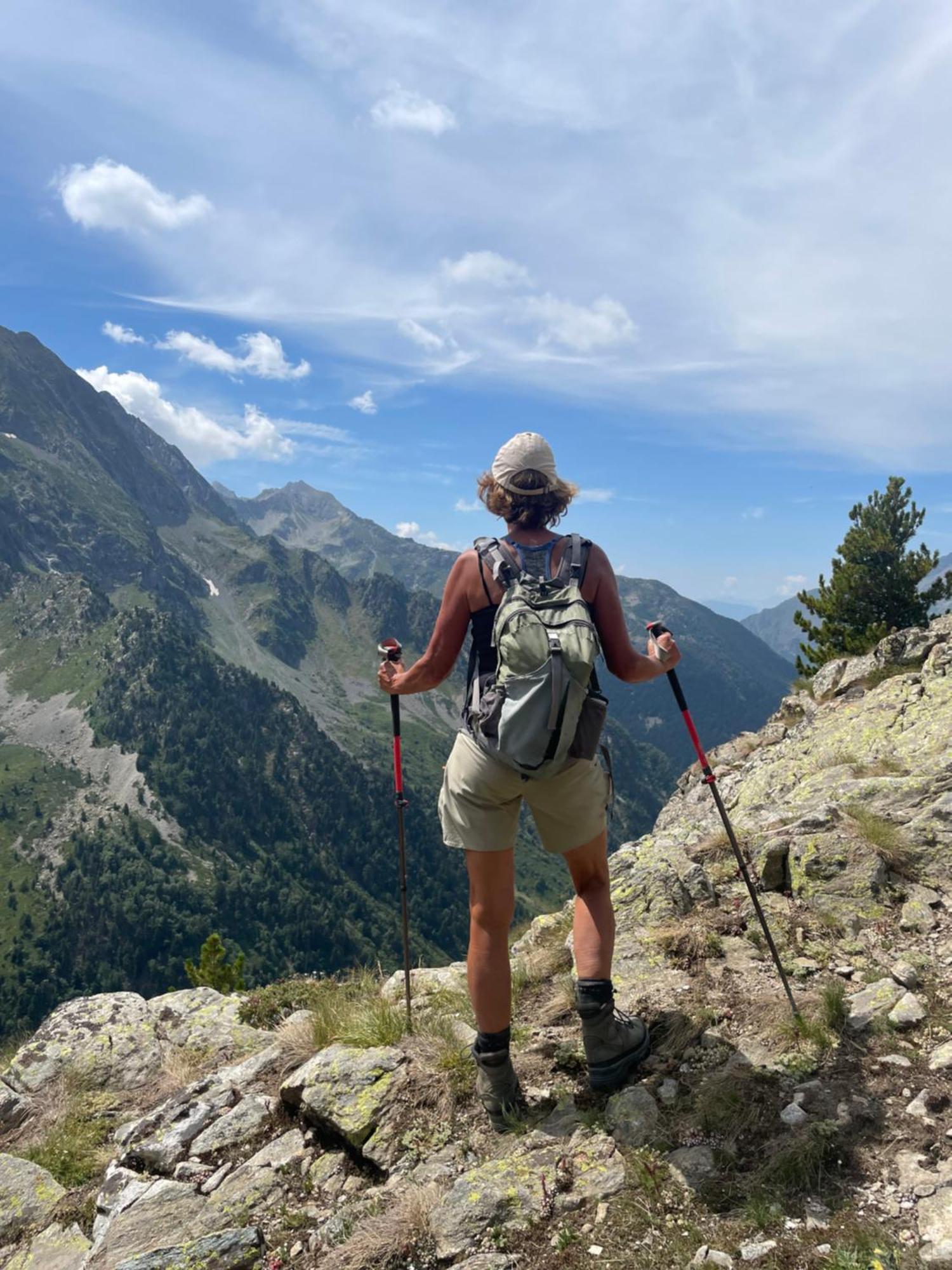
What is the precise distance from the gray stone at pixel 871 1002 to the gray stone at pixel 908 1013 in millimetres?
73

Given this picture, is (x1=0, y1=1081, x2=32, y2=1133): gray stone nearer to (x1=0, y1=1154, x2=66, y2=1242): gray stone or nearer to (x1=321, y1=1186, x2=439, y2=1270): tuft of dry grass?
(x1=0, y1=1154, x2=66, y2=1242): gray stone

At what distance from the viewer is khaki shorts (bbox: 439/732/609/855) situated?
15.7 ft

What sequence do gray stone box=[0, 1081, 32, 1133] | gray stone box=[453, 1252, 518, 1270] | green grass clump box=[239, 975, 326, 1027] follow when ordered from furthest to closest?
1. green grass clump box=[239, 975, 326, 1027]
2. gray stone box=[0, 1081, 32, 1133]
3. gray stone box=[453, 1252, 518, 1270]

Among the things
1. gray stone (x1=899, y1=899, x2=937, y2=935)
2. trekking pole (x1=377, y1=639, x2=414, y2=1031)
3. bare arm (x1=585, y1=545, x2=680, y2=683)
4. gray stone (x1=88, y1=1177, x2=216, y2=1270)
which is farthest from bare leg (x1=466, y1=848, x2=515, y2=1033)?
gray stone (x1=899, y1=899, x2=937, y2=935)

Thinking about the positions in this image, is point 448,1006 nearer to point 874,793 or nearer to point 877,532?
point 874,793

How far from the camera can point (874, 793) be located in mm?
9180

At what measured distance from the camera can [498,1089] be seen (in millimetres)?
5121

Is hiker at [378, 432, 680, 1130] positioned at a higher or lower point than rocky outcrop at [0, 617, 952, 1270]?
higher

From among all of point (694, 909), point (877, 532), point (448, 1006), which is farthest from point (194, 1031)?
point (877, 532)

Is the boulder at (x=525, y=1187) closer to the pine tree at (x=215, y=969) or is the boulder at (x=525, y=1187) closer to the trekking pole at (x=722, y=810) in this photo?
the trekking pole at (x=722, y=810)

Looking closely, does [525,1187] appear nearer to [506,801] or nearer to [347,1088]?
[347,1088]

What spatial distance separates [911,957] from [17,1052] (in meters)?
9.59

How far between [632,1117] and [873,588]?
97.3ft

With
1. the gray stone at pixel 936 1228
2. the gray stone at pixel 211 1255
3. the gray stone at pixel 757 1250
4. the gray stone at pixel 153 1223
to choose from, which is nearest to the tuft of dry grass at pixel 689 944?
the gray stone at pixel 936 1228
